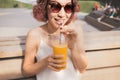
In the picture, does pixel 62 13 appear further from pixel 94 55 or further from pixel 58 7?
pixel 94 55

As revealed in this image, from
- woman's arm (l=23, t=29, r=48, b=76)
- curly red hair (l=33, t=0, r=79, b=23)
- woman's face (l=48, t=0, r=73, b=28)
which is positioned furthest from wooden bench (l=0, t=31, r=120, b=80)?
woman's face (l=48, t=0, r=73, b=28)

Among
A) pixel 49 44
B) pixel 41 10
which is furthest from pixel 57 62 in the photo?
pixel 41 10

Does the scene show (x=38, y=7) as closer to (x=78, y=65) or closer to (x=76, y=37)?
(x=76, y=37)

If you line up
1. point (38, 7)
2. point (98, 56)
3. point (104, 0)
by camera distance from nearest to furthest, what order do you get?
point (38, 7)
point (98, 56)
point (104, 0)

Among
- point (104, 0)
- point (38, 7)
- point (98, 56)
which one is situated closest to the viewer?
point (38, 7)

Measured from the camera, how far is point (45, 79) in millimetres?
1911

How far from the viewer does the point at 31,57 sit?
1.85m

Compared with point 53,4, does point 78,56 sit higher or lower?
lower

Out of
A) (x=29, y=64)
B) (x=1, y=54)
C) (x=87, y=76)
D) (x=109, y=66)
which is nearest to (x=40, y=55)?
(x=29, y=64)

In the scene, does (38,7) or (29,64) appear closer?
(29,64)

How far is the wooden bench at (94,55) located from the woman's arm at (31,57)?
68mm

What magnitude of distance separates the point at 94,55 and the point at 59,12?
0.59m

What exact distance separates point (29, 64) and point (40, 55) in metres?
0.12

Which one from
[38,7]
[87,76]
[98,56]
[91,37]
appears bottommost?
[87,76]
